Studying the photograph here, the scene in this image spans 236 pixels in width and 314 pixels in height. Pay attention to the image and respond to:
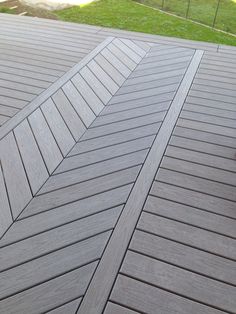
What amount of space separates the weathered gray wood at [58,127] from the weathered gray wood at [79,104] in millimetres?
134

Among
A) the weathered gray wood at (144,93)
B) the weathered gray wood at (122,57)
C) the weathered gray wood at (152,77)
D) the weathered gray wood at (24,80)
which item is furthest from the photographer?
the weathered gray wood at (122,57)

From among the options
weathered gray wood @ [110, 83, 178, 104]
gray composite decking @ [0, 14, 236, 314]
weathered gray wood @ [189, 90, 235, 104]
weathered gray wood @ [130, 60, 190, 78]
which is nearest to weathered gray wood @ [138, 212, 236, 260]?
gray composite decking @ [0, 14, 236, 314]

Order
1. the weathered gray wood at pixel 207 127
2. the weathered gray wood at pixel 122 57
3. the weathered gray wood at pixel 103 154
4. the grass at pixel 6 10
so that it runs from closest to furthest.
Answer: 1. the weathered gray wood at pixel 103 154
2. the weathered gray wood at pixel 207 127
3. the weathered gray wood at pixel 122 57
4. the grass at pixel 6 10

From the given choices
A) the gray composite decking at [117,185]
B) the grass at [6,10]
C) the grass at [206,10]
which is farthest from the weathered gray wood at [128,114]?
the grass at [6,10]

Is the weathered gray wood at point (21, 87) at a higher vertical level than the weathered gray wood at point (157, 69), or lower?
lower

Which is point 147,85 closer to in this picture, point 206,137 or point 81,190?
point 206,137

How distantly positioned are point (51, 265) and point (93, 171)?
57cm

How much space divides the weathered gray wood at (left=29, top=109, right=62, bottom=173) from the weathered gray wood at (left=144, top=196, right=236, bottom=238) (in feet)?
1.86

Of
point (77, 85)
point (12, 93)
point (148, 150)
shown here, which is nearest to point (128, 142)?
point (148, 150)

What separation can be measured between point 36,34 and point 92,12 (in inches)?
64.5

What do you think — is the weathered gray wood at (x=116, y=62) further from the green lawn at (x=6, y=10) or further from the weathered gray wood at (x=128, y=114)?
the green lawn at (x=6, y=10)

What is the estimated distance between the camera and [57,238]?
1293 mm

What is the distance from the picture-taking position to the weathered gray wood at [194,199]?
4.68 feet

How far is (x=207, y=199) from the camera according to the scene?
4.83 feet
